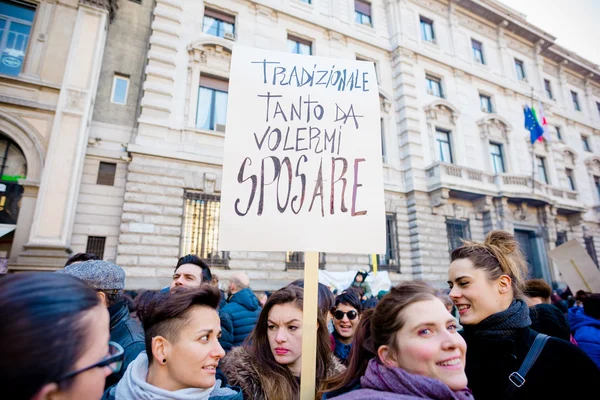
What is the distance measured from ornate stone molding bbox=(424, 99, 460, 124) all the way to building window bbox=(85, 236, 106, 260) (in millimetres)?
13027

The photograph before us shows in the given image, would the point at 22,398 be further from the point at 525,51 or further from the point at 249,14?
the point at 525,51

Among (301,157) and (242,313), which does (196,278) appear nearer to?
(242,313)

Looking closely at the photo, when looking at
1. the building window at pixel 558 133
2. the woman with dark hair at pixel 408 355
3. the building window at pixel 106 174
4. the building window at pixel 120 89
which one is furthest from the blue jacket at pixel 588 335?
the building window at pixel 558 133

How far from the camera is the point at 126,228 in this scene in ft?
26.2

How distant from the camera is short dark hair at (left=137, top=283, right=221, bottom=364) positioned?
1630 mm

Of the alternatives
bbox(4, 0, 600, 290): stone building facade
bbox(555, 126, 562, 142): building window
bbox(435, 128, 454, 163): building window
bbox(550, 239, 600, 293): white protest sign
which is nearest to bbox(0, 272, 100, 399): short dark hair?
bbox(550, 239, 600, 293): white protest sign

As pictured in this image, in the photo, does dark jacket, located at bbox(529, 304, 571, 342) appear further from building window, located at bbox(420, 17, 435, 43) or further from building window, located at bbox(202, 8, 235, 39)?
building window, located at bbox(420, 17, 435, 43)

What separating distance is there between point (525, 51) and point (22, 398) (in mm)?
24332

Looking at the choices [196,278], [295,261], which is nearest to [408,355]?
[196,278]

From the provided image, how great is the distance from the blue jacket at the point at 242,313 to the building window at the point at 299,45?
1101 cm

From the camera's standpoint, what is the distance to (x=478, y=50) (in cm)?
1669

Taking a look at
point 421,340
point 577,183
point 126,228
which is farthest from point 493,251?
point 577,183

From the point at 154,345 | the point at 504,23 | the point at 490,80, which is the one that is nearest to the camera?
the point at 154,345

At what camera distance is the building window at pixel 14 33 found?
8062 millimetres
